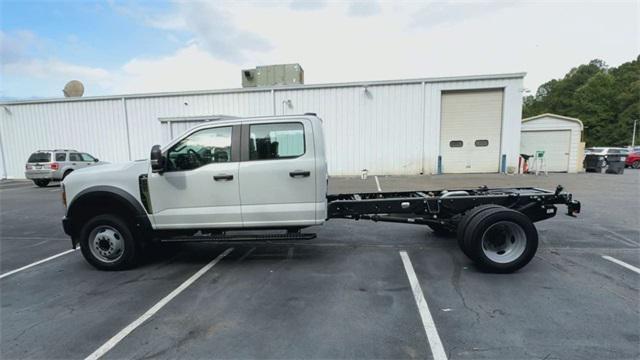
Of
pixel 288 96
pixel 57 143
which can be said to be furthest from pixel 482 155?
pixel 57 143

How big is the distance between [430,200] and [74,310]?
192 inches

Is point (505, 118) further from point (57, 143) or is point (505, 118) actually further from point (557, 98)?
point (557, 98)

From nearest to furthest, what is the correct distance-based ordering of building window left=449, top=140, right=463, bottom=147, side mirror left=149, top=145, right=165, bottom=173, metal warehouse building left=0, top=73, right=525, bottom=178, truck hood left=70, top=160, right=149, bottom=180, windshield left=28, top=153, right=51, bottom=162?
side mirror left=149, top=145, right=165, bottom=173 → truck hood left=70, top=160, right=149, bottom=180 → windshield left=28, top=153, right=51, bottom=162 → metal warehouse building left=0, top=73, right=525, bottom=178 → building window left=449, top=140, right=463, bottom=147

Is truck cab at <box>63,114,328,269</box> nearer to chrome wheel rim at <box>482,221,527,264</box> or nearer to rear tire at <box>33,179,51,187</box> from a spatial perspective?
chrome wheel rim at <box>482,221,527,264</box>

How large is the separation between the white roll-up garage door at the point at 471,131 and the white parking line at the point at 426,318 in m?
13.6

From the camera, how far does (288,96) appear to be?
55.9 feet

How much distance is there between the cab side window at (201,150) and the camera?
455 centimetres

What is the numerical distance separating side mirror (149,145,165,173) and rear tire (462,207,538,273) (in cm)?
435

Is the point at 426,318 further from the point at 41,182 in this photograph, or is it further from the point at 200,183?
the point at 41,182

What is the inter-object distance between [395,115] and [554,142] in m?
9.66

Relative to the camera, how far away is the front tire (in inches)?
185

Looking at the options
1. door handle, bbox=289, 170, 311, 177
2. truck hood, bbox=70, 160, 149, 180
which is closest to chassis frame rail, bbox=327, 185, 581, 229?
door handle, bbox=289, 170, 311, 177

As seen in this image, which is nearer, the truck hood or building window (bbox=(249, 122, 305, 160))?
building window (bbox=(249, 122, 305, 160))

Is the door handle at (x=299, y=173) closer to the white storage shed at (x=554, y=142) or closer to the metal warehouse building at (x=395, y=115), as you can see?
the metal warehouse building at (x=395, y=115)
